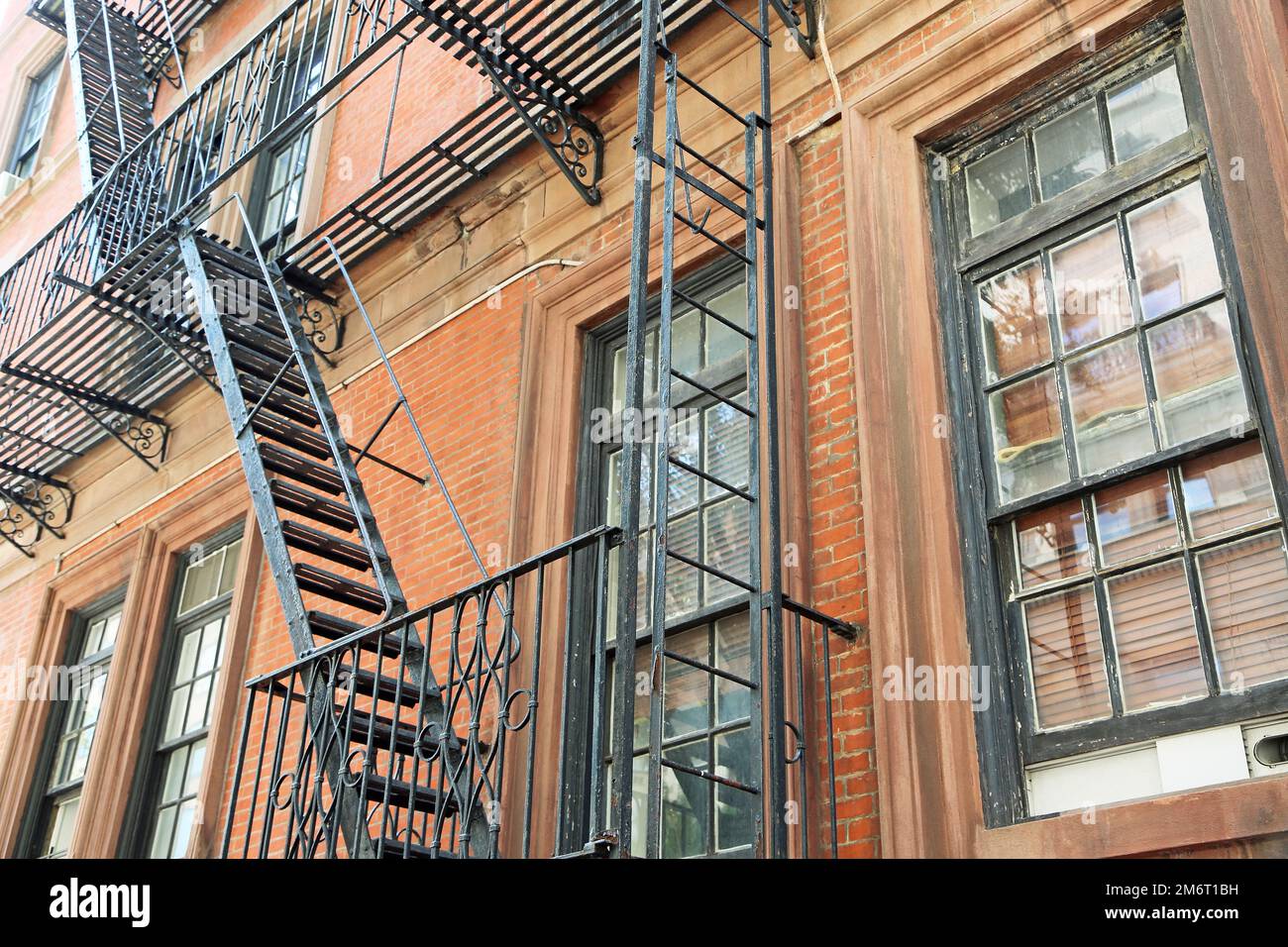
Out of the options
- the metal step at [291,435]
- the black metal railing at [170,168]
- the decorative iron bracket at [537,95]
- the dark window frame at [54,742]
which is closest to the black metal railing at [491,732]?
the metal step at [291,435]

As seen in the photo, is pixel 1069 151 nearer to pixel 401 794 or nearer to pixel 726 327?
pixel 726 327

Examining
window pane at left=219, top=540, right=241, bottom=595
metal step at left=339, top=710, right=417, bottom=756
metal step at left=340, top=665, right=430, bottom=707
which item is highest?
window pane at left=219, top=540, right=241, bottom=595

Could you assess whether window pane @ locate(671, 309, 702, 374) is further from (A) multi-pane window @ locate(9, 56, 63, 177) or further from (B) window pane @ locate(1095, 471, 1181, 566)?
(A) multi-pane window @ locate(9, 56, 63, 177)

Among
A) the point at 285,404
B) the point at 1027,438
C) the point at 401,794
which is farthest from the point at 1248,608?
the point at 285,404

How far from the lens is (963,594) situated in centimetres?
522

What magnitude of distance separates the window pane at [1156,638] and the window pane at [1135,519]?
3.6 inches

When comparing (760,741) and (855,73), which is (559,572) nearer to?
(760,741)

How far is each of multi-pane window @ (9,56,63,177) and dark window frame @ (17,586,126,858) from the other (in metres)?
7.05

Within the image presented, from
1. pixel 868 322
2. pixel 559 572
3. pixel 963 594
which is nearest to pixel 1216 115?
pixel 868 322

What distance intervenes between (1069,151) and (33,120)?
1427cm

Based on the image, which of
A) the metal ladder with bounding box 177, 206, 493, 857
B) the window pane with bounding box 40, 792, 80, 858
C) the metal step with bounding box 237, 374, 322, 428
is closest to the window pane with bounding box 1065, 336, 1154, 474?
the metal ladder with bounding box 177, 206, 493, 857

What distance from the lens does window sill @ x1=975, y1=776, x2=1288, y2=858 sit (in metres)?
4.05

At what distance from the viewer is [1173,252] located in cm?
525
